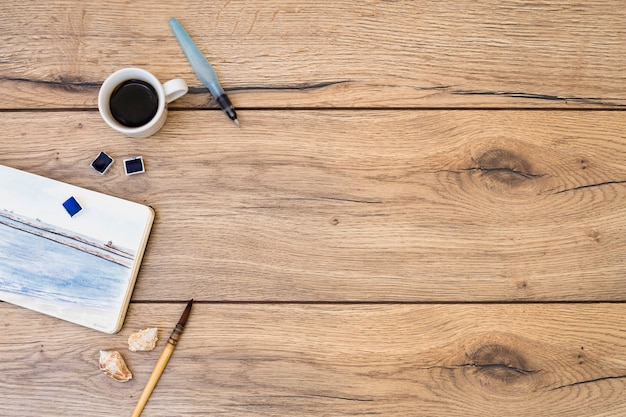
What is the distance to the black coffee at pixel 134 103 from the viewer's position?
2.32ft

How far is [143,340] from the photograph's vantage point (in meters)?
0.70

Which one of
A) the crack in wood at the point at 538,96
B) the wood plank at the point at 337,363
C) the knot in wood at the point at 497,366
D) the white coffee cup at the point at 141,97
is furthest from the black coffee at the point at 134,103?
the knot in wood at the point at 497,366

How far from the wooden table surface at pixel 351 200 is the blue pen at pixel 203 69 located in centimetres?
2

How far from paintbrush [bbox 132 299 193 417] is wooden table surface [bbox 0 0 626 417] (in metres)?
0.01

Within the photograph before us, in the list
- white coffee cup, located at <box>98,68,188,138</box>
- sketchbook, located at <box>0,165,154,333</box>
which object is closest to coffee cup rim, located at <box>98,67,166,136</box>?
white coffee cup, located at <box>98,68,188,138</box>

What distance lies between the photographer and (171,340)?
2.30ft

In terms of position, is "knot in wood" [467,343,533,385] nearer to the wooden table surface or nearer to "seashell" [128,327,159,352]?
the wooden table surface

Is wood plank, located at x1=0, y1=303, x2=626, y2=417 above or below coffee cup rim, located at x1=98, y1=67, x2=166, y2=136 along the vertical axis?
below

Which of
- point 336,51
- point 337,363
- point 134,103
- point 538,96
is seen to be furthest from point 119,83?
point 538,96

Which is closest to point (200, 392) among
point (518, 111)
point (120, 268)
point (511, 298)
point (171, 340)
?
point (171, 340)

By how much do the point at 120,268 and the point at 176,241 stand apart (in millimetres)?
81

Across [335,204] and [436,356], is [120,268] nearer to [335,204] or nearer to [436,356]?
[335,204]

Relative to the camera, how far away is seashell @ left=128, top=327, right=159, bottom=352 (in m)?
0.70

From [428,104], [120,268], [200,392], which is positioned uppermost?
[428,104]
